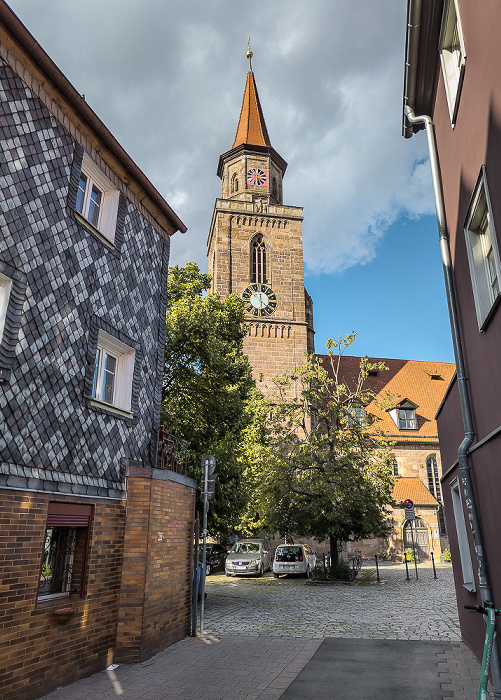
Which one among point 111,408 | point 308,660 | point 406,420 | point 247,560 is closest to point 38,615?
point 111,408

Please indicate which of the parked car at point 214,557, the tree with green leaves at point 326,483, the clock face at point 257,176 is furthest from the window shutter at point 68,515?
the clock face at point 257,176

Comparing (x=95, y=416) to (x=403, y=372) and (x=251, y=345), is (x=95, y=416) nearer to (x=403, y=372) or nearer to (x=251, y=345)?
(x=251, y=345)

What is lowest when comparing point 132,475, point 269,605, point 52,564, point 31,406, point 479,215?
point 269,605

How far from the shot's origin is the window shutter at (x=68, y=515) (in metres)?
6.54

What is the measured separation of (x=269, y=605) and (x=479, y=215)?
12206mm

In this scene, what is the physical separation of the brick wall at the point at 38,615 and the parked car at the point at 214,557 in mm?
17650

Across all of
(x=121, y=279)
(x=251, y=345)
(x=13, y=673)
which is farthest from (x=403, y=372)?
(x=13, y=673)

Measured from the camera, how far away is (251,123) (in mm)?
44562

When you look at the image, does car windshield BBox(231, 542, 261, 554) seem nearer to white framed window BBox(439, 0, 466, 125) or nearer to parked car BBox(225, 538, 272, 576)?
parked car BBox(225, 538, 272, 576)

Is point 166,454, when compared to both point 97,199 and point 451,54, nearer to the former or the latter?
point 97,199

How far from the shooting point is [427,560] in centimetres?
3381

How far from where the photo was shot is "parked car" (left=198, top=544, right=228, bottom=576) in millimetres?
24484

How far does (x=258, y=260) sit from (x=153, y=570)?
3221 cm

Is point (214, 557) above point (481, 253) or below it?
below
